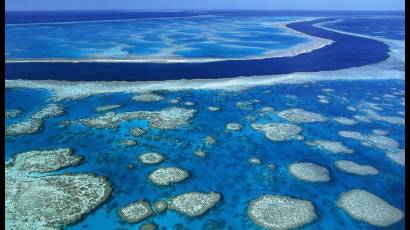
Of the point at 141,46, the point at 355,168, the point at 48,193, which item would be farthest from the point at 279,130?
the point at 141,46

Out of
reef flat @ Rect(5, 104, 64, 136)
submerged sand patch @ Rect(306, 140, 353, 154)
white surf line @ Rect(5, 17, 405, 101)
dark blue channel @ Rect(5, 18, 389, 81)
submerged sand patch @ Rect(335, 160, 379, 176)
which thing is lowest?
submerged sand patch @ Rect(335, 160, 379, 176)

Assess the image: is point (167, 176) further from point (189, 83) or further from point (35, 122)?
point (189, 83)

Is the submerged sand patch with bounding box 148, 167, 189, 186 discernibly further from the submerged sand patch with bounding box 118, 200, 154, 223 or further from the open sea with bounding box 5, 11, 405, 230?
the submerged sand patch with bounding box 118, 200, 154, 223

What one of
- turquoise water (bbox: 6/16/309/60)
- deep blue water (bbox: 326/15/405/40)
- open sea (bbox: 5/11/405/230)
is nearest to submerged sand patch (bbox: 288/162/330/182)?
open sea (bbox: 5/11/405/230)

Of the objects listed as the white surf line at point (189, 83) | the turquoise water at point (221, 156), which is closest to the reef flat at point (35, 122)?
the turquoise water at point (221, 156)

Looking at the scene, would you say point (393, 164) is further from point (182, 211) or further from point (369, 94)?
point (369, 94)

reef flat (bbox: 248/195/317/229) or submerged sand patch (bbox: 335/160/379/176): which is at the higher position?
submerged sand patch (bbox: 335/160/379/176)

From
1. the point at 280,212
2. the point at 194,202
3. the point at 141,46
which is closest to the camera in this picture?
the point at 280,212
